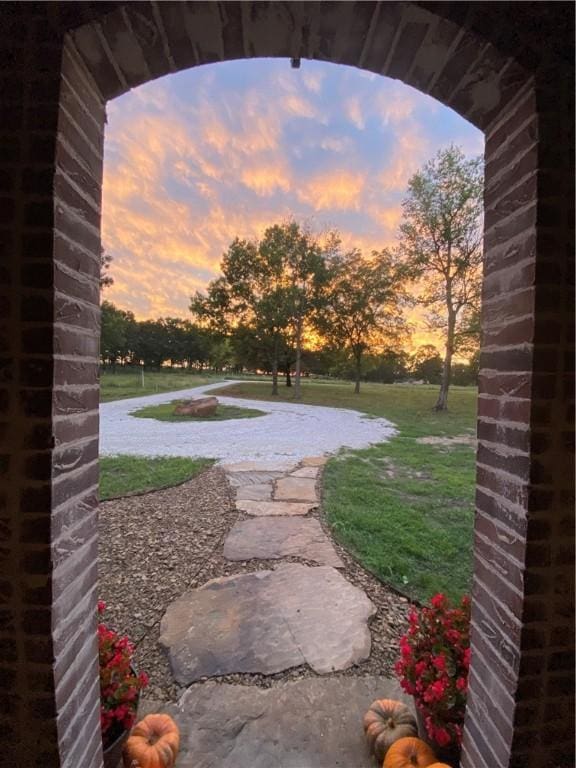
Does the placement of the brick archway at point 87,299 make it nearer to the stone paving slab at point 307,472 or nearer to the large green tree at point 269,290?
the stone paving slab at point 307,472

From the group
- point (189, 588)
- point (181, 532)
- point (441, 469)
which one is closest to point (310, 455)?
point (441, 469)

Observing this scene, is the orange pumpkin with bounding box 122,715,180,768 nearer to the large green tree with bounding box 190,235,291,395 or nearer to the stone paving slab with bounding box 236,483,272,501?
the stone paving slab with bounding box 236,483,272,501

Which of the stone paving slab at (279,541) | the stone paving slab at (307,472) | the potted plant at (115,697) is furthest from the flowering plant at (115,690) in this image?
the stone paving slab at (307,472)

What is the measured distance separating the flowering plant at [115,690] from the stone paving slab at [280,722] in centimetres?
30

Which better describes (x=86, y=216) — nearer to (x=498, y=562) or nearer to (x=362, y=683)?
(x=498, y=562)

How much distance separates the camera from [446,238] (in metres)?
14.1

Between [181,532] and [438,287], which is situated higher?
[438,287]

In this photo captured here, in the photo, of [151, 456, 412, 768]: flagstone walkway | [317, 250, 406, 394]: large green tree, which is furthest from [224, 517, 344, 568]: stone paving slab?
[317, 250, 406, 394]: large green tree

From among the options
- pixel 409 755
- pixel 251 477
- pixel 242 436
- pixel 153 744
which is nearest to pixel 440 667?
pixel 409 755

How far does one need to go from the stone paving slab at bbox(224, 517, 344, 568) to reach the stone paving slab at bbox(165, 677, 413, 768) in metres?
1.16

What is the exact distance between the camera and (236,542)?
133 inches

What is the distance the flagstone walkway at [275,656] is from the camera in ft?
5.12

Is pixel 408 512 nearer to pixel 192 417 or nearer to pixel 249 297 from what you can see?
pixel 192 417

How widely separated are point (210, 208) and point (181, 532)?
5659 mm
